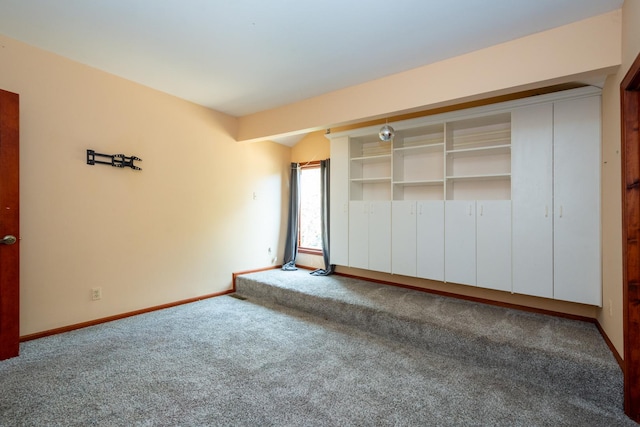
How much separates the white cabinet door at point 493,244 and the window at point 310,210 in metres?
2.55

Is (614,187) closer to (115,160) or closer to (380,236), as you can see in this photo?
(380,236)

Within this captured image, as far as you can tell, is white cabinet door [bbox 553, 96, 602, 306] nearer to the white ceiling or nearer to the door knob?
the white ceiling

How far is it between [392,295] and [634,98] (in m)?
2.67

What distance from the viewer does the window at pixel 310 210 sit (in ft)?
17.1

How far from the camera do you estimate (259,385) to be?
2145 millimetres

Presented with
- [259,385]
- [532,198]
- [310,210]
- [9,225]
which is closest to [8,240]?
[9,225]

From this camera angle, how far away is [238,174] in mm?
4609

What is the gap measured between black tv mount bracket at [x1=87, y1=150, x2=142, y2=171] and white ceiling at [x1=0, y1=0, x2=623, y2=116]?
2.85 feet

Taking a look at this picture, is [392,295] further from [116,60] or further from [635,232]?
Answer: [116,60]

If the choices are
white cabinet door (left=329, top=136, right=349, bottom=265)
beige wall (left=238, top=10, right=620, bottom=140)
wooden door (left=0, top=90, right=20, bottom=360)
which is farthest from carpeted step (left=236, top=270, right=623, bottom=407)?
wooden door (left=0, top=90, right=20, bottom=360)

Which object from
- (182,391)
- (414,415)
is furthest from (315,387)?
(182,391)

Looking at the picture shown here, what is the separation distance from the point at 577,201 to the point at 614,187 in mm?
482

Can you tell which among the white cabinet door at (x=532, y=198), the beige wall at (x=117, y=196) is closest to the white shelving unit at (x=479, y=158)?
the white cabinet door at (x=532, y=198)

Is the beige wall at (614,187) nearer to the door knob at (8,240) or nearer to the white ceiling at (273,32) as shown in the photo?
the white ceiling at (273,32)
